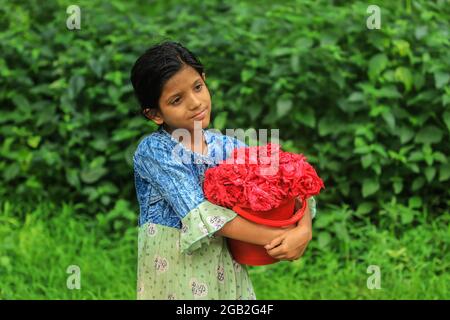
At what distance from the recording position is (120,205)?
15.4ft

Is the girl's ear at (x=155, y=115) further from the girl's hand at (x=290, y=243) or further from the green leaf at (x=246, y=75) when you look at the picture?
the green leaf at (x=246, y=75)

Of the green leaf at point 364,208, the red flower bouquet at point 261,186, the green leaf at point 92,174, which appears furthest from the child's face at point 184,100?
the green leaf at point 92,174

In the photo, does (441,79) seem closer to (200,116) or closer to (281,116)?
(281,116)

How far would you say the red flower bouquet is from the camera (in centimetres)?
238

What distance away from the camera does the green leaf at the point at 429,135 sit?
4.49 meters

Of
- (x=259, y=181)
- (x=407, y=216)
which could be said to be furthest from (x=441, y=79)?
(x=259, y=181)

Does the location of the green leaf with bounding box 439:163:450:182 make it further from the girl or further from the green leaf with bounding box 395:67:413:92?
the girl

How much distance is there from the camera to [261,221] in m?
2.39

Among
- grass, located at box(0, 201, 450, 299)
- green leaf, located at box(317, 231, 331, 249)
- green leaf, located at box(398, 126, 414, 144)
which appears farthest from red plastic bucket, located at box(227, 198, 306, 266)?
green leaf, located at box(398, 126, 414, 144)

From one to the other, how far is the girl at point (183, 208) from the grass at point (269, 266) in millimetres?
1510

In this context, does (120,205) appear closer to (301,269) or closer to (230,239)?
(301,269)

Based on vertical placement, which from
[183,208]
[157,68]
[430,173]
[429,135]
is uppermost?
[429,135]

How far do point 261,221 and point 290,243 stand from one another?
4.8 inches

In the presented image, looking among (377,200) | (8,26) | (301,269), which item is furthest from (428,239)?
(8,26)
